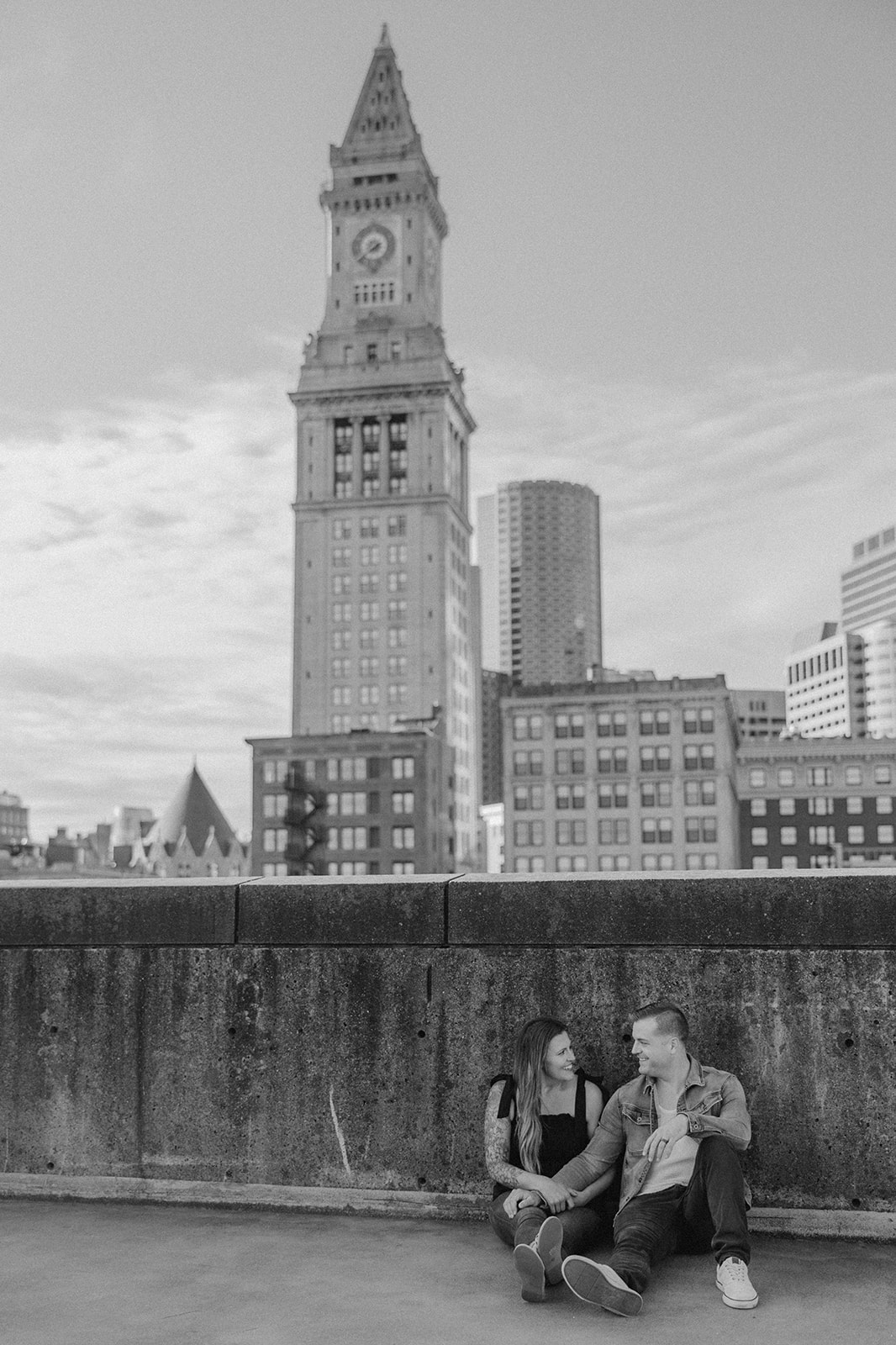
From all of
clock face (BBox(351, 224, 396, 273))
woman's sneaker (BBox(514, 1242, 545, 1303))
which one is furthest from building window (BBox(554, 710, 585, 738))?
woman's sneaker (BBox(514, 1242, 545, 1303))

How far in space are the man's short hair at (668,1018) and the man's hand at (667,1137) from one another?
0.36m

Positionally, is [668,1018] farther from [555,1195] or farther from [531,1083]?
[555,1195]

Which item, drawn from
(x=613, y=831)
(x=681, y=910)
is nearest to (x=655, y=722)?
(x=613, y=831)

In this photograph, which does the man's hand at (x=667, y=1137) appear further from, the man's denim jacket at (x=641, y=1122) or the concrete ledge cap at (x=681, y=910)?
the concrete ledge cap at (x=681, y=910)

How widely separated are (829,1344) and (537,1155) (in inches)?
66.9

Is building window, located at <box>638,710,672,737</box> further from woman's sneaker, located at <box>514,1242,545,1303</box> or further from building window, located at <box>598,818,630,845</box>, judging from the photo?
woman's sneaker, located at <box>514,1242,545,1303</box>

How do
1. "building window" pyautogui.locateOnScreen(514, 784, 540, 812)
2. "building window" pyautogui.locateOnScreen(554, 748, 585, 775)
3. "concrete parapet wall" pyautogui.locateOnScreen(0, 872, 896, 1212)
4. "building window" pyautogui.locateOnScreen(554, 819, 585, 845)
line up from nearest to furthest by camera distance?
"concrete parapet wall" pyautogui.locateOnScreen(0, 872, 896, 1212) < "building window" pyautogui.locateOnScreen(554, 819, 585, 845) < "building window" pyautogui.locateOnScreen(554, 748, 585, 775) < "building window" pyautogui.locateOnScreen(514, 784, 540, 812)

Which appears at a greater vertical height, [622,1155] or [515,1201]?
[622,1155]

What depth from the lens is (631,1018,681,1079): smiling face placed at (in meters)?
5.94

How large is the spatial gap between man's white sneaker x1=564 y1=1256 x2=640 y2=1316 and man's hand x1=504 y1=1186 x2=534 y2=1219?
70 cm

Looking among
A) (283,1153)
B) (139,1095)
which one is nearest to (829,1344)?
(283,1153)

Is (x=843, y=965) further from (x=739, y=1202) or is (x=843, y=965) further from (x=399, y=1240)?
(x=399, y=1240)

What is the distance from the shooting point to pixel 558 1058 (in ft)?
20.0

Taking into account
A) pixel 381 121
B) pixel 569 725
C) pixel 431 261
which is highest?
pixel 381 121
